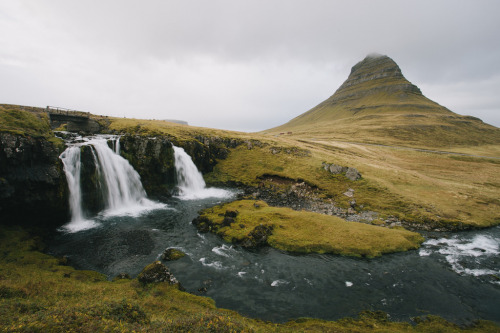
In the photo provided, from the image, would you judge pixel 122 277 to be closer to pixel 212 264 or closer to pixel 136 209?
pixel 212 264

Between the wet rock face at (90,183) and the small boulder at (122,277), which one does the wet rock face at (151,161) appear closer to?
the wet rock face at (90,183)

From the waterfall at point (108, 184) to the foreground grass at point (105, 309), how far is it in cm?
1075

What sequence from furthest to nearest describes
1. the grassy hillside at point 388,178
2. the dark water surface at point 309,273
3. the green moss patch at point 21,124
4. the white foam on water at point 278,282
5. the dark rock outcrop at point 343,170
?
the dark rock outcrop at point 343,170 → the grassy hillside at point 388,178 → the green moss patch at point 21,124 → the white foam on water at point 278,282 → the dark water surface at point 309,273

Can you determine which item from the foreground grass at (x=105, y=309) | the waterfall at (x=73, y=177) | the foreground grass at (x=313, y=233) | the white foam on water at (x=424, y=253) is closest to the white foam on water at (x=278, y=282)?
the foreground grass at (x=105, y=309)

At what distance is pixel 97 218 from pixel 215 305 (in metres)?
26.0

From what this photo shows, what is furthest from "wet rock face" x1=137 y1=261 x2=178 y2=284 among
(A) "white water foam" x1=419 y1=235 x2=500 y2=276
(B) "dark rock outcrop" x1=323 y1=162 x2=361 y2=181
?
(B) "dark rock outcrop" x1=323 y1=162 x2=361 y2=181

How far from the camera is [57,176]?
29078 millimetres

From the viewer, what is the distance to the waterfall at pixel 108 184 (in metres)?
32.8

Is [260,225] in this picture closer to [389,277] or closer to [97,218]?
[389,277]

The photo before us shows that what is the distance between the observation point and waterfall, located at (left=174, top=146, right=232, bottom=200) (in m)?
49.9

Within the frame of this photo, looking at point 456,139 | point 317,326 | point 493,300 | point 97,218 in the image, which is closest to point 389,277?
point 493,300

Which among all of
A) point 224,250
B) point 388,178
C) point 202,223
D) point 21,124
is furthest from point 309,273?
point 388,178

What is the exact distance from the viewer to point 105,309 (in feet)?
38.0

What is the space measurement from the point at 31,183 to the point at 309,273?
33.7 m
